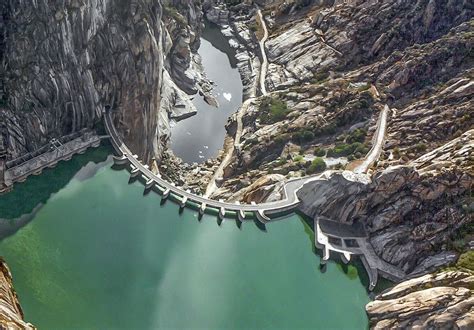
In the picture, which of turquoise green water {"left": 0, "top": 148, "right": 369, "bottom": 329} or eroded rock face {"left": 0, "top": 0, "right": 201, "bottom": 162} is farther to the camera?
eroded rock face {"left": 0, "top": 0, "right": 201, "bottom": 162}

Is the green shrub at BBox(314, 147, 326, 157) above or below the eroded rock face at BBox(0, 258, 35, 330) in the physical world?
above

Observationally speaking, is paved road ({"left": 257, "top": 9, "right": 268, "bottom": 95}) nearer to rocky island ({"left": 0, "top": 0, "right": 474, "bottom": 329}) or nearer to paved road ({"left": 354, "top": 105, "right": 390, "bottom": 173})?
rocky island ({"left": 0, "top": 0, "right": 474, "bottom": 329})

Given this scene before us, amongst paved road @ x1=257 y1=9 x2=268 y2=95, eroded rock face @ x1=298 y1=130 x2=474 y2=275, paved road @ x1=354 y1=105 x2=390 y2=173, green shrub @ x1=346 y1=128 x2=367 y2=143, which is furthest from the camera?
paved road @ x1=257 y1=9 x2=268 y2=95

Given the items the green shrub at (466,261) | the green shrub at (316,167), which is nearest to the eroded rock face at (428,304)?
the green shrub at (466,261)

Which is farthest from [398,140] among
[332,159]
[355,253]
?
[355,253]

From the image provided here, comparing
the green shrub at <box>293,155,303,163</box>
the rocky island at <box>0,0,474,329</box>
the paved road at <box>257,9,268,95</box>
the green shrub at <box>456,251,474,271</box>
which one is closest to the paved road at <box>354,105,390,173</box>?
the rocky island at <box>0,0,474,329</box>

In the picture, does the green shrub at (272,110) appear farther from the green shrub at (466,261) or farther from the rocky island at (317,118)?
the green shrub at (466,261)

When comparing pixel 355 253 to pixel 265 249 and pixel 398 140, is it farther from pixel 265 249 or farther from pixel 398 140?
pixel 398 140
